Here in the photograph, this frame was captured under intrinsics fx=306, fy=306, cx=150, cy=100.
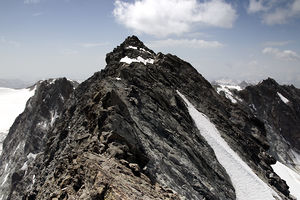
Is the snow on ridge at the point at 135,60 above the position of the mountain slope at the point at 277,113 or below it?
below

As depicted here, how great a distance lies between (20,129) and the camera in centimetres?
9769

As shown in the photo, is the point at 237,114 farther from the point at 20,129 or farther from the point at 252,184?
the point at 20,129

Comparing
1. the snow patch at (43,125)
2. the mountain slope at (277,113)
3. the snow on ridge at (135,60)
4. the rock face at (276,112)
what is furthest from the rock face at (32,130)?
the rock face at (276,112)

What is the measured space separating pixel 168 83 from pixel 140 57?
21.9ft

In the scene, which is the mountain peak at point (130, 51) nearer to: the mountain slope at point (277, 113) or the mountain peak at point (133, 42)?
the mountain peak at point (133, 42)

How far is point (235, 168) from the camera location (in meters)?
33.1

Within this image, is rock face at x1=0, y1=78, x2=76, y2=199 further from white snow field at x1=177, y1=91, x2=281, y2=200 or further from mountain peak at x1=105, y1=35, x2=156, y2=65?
white snow field at x1=177, y1=91, x2=281, y2=200

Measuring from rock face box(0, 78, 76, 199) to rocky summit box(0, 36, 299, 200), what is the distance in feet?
86.6

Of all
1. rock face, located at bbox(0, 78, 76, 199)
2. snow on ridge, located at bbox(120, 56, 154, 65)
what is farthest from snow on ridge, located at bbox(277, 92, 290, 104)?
snow on ridge, located at bbox(120, 56, 154, 65)

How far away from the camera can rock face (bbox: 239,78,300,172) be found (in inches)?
4072

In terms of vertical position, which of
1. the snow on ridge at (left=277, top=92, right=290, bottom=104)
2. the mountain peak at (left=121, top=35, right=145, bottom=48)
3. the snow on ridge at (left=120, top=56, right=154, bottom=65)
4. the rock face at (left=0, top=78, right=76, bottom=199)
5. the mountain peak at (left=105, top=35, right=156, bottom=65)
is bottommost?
the rock face at (left=0, top=78, right=76, bottom=199)

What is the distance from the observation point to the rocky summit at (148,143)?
57.9 feet

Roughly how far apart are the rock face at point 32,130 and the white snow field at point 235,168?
50211 millimetres

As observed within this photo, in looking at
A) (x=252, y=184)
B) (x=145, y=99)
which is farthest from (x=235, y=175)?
(x=145, y=99)
